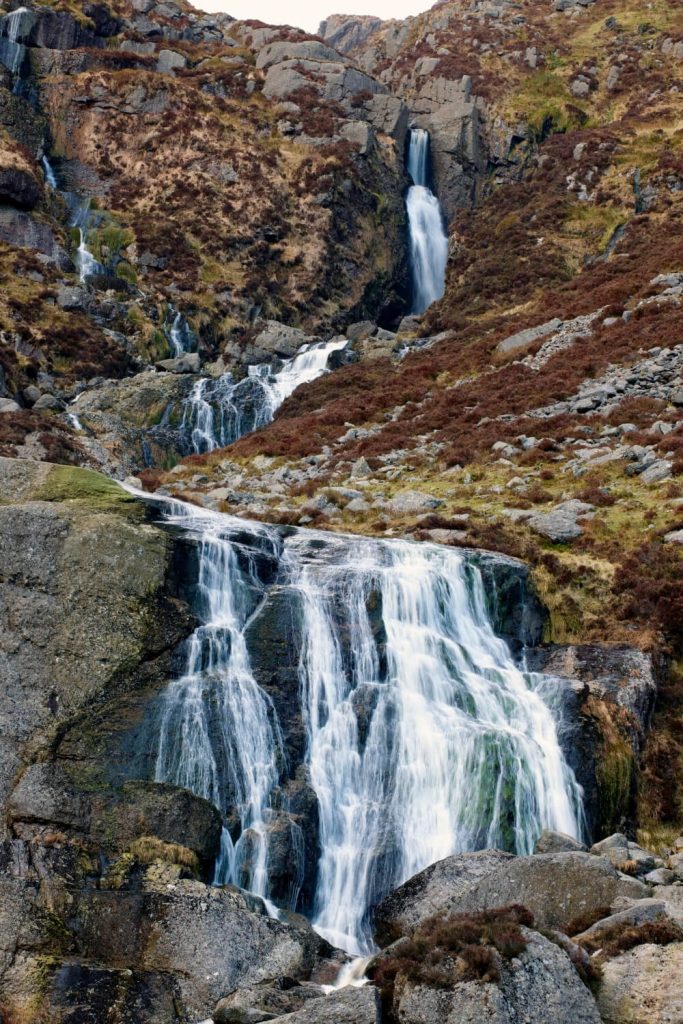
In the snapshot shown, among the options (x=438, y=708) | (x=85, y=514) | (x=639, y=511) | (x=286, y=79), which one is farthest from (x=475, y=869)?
(x=286, y=79)

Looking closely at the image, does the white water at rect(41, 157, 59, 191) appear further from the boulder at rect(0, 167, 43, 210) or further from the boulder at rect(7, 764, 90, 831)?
the boulder at rect(7, 764, 90, 831)

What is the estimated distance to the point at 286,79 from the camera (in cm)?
7488

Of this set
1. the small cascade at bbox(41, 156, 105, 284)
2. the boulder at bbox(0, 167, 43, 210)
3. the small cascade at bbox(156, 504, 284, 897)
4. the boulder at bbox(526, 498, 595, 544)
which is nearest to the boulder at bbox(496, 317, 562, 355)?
the boulder at bbox(526, 498, 595, 544)

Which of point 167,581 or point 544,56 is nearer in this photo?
point 167,581

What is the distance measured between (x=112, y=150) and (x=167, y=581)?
60.0 meters

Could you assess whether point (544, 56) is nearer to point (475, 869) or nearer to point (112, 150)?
point (112, 150)

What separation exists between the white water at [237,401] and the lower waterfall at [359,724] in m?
24.1

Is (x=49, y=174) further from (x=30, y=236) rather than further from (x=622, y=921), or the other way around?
(x=622, y=921)

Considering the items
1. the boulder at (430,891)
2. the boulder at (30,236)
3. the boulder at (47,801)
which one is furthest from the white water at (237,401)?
the boulder at (430,891)

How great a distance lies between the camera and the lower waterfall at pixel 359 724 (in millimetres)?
14312

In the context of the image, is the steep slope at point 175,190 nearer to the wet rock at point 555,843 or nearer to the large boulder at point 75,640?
the large boulder at point 75,640

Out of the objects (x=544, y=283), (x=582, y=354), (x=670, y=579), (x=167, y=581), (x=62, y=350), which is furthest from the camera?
(x=544, y=283)

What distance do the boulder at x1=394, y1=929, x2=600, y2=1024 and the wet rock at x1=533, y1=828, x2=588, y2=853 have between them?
452cm

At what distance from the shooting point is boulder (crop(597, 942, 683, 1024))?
8.51m
